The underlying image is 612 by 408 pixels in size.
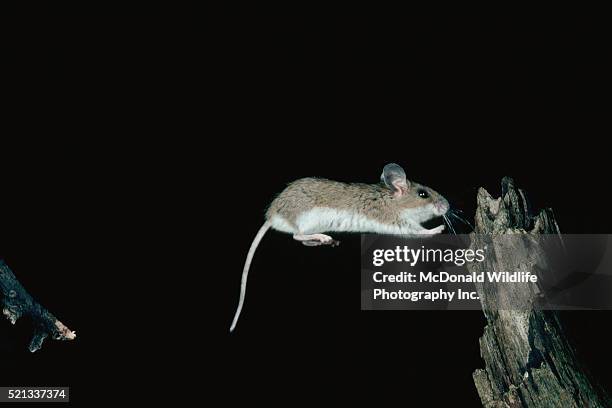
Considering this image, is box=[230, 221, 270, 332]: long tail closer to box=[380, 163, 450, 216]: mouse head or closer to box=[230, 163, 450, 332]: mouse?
box=[230, 163, 450, 332]: mouse

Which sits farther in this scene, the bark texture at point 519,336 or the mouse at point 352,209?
the mouse at point 352,209

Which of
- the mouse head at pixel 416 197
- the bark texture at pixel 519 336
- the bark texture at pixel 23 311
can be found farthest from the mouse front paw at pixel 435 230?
the bark texture at pixel 23 311

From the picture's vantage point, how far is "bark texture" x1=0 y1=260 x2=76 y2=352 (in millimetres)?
4578

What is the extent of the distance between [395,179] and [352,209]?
0.39 meters

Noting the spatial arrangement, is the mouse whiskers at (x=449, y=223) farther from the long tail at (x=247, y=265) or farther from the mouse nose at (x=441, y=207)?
the long tail at (x=247, y=265)

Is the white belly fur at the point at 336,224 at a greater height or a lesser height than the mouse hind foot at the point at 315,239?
greater

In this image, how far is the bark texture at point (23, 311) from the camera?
458 centimetres

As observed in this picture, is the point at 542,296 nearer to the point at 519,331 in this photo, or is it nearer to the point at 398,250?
the point at 519,331

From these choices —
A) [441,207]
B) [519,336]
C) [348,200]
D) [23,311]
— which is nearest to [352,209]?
[348,200]

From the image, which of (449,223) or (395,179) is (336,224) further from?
(449,223)

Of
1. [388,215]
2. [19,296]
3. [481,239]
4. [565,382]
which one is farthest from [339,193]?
[19,296]

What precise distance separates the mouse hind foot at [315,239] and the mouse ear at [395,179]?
596 millimetres

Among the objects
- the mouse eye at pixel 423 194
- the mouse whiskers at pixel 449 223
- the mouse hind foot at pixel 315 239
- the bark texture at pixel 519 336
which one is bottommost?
the bark texture at pixel 519 336

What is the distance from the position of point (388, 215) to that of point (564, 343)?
162 centimetres
